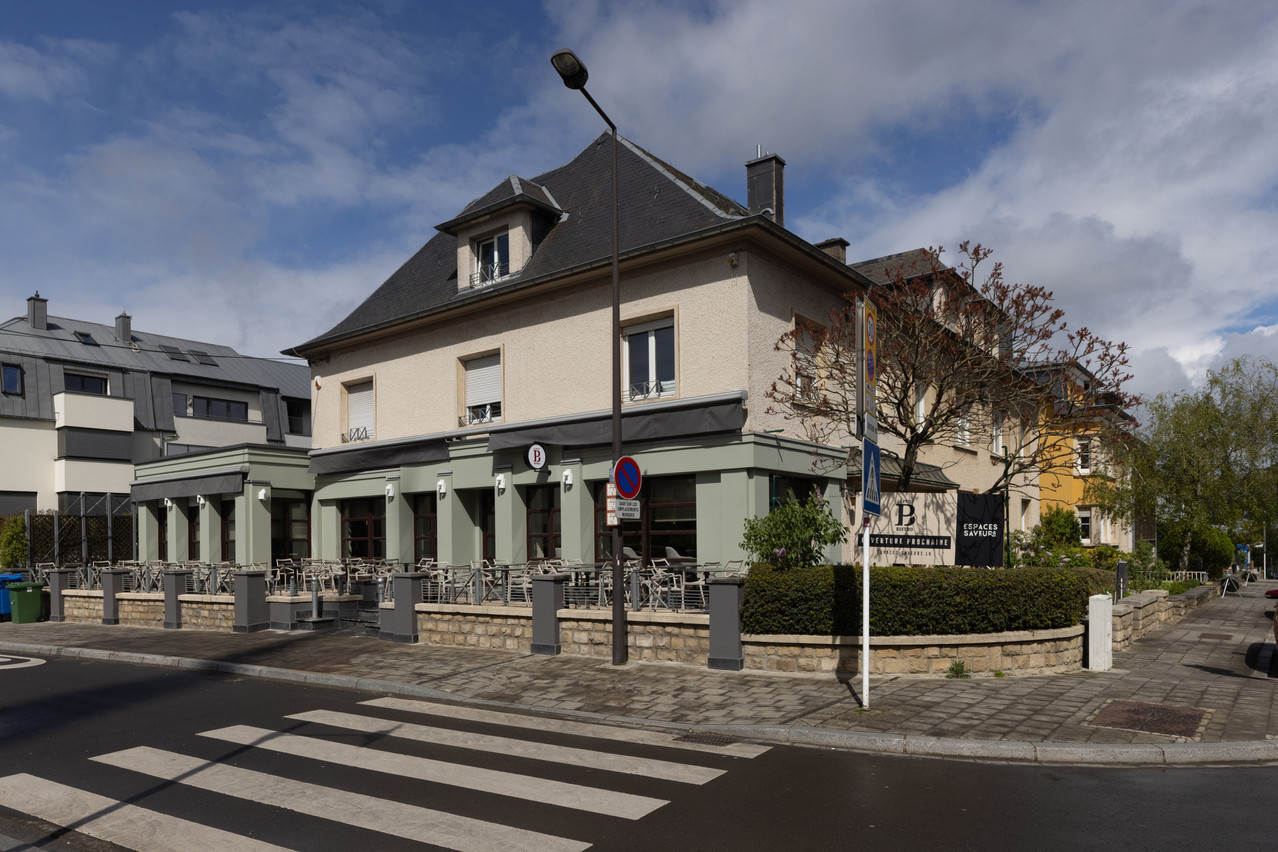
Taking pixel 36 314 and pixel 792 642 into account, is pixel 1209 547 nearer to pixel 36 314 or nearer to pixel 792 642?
pixel 792 642

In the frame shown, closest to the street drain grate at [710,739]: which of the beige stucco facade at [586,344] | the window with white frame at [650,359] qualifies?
the beige stucco facade at [586,344]

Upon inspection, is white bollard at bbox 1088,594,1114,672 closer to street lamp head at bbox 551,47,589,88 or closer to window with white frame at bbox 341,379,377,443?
street lamp head at bbox 551,47,589,88

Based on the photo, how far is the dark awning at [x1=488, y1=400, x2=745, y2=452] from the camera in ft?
48.6

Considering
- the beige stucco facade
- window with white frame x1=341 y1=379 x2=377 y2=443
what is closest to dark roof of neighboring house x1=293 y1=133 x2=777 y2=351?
the beige stucco facade

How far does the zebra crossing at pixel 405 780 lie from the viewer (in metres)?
5.77

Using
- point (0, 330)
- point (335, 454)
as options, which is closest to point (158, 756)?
point (335, 454)

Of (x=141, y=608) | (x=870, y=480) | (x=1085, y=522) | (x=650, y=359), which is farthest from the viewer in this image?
(x=1085, y=522)

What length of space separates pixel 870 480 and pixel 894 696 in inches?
96.0

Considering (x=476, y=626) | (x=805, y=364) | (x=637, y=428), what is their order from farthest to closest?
(x=805, y=364) → (x=637, y=428) → (x=476, y=626)

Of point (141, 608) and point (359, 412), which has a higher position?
point (359, 412)

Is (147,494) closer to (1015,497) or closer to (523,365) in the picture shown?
(523,365)

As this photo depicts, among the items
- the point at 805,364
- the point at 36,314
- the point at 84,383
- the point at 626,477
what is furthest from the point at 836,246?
the point at 36,314

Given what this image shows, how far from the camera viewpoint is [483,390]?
1934 centimetres

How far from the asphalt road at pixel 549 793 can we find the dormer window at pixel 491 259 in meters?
12.1
